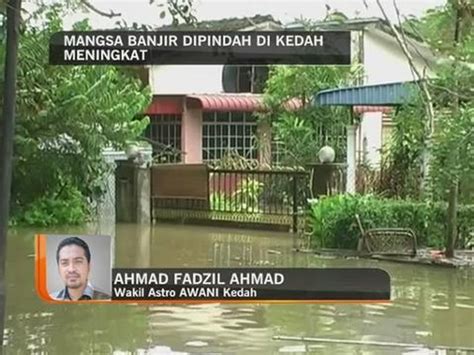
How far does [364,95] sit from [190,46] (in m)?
7.95

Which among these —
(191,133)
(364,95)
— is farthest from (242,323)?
(191,133)

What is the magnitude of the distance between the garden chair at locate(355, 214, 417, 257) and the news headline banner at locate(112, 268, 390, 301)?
5.41m

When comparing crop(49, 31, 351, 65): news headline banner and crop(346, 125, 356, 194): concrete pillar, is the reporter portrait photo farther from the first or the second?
crop(346, 125, 356, 194): concrete pillar

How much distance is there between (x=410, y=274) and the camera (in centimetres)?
1005

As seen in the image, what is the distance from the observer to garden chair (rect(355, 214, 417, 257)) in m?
11.1

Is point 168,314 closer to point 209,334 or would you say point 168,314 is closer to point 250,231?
point 209,334

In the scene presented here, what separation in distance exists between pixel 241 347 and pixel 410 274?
376cm

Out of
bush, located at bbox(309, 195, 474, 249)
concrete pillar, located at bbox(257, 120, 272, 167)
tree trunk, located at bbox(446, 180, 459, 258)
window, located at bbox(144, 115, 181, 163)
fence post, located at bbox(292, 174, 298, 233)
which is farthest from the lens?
concrete pillar, located at bbox(257, 120, 272, 167)

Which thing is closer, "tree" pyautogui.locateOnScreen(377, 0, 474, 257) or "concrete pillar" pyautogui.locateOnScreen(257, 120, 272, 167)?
"tree" pyautogui.locateOnScreen(377, 0, 474, 257)

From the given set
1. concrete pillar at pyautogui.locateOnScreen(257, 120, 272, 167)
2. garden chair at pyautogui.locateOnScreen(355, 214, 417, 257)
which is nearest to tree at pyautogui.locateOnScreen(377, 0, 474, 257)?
garden chair at pyautogui.locateOnScreen(355, 214, 417, 257)

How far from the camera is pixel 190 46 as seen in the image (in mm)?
5008

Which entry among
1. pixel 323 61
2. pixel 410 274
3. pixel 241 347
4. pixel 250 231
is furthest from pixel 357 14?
pixel 250 231

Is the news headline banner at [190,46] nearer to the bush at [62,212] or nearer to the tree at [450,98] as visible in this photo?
the tree at [450,98]

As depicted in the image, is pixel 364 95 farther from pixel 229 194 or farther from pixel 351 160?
pixel 229 194
